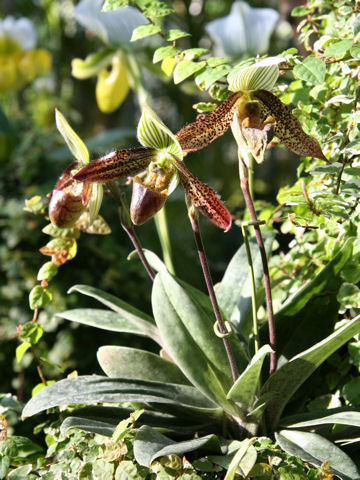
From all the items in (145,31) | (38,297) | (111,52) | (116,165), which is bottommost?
(38,297)

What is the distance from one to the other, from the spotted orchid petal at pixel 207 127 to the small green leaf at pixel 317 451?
38 cm

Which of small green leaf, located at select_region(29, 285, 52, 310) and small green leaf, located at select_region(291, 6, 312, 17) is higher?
small green leaf, located at select_region(291, 6, 312, 17)

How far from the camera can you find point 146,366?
82 cm

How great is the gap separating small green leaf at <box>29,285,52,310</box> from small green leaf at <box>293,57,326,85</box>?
510mm

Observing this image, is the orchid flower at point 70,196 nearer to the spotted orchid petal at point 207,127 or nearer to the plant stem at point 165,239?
the spotted orchid petal at point 207,127

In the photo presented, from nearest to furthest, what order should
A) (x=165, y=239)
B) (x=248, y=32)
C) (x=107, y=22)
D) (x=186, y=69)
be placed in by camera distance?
1. (x=186, y=69)
2. (x=165, y=239)
3. (x=107, y=22)
4. (x=248, y=32)

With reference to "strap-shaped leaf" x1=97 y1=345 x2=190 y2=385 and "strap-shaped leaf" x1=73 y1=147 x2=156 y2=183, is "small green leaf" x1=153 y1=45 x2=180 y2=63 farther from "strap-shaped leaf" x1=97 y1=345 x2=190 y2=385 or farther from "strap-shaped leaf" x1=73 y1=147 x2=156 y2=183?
"strap-shaped leaf" x1=97 y1=345 x2=190 y2=385

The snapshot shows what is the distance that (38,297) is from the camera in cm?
88

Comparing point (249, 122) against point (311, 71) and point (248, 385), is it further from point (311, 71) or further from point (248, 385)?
point (248, 385)

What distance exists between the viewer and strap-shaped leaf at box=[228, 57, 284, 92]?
2.06 feet

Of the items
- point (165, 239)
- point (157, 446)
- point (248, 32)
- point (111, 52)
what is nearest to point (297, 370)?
point (157, 446)

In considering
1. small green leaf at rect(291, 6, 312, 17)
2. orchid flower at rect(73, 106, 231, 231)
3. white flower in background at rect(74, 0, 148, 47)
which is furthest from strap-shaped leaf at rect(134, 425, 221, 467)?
white flower in background at rect(74, 0, 148, 47)

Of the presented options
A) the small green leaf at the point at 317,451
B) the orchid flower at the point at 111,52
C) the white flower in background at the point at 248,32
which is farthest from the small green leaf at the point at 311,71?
the white flower in background at the point at 248,32

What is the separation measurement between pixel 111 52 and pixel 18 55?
2.23m
